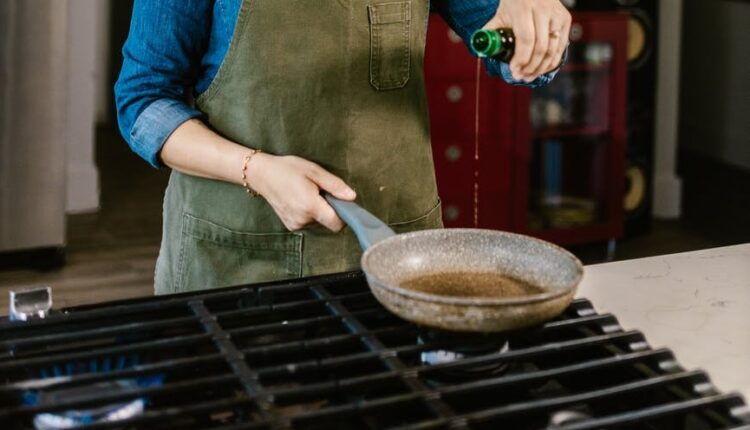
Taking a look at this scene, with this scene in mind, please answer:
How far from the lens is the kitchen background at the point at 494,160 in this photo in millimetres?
3938

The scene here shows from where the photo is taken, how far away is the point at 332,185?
4.64ft

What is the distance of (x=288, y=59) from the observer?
1.68 meters

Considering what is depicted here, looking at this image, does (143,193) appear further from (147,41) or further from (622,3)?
(147,41)

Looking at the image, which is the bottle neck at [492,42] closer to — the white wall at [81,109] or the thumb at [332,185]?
the thumb at [332,185]

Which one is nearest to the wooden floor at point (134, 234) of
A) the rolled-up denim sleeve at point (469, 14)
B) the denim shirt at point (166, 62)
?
the denim shirt at point (166, 62)

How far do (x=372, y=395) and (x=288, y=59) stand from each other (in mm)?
753

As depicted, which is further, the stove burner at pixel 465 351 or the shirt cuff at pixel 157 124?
the shirt cuff at pixel 157 124

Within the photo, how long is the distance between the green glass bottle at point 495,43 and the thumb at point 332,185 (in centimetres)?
26

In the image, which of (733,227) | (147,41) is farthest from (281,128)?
(733,227)

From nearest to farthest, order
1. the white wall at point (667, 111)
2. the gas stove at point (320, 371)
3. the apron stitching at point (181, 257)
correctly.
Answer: the gas stove at point (320, 371) < the apron stitching at point (181, 257) < the white wall at point (667, 111)

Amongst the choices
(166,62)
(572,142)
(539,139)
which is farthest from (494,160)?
(166,62)

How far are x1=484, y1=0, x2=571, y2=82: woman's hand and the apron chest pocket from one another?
0.25 m

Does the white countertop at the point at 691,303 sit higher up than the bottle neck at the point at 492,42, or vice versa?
the bottle neck at the point at 492,42

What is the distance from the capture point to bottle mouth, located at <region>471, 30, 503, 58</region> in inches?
55.3
